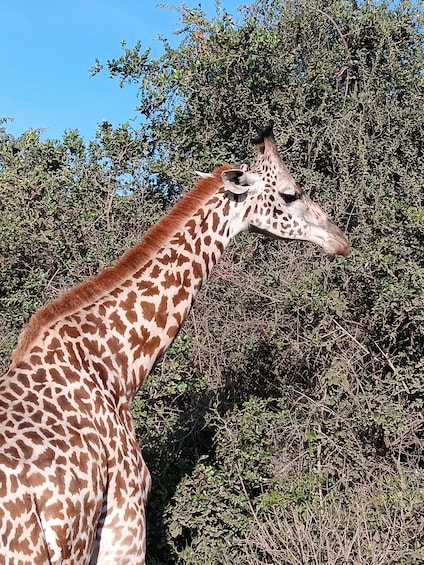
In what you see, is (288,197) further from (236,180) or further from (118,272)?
(118,272)

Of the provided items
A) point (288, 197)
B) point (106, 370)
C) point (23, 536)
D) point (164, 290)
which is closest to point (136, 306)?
point (164, 290)

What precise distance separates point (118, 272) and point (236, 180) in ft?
3.36

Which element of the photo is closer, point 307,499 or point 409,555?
point 409,555

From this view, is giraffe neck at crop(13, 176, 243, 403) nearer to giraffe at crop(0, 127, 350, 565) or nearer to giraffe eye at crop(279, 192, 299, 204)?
giraffe at crop(0, 127, 350, 565)

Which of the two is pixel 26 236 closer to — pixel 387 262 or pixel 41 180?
pixel 41 180

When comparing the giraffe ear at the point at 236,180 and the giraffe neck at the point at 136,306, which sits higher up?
the giraffe ear at the point at 236,180

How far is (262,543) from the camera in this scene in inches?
223

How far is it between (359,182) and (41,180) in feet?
11.6

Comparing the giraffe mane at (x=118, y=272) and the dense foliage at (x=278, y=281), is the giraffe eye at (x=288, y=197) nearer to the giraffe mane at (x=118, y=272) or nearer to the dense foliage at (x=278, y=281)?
the giraffe mane at (x=118, y=272)

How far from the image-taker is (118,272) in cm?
498

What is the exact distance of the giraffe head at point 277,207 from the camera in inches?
215

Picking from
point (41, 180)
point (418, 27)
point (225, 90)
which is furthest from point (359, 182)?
point (41, 180)

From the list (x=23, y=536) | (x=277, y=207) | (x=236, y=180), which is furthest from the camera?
(x=277, y=207)

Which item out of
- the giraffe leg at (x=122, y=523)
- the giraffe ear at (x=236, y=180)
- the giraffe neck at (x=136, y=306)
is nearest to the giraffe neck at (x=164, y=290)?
the giraffe neck at (x=136, y=306)
